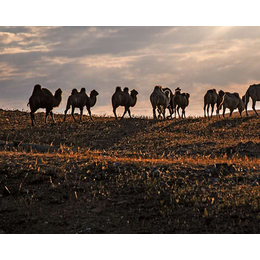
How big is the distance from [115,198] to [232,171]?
11.5ft

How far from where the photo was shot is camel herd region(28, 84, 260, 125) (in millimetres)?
26031

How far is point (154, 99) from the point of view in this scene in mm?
30234

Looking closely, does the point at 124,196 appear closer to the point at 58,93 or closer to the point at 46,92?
the point at 46,92

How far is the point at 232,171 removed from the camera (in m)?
11.5

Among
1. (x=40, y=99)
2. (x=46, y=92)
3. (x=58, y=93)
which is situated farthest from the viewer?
(x=58, y=93)

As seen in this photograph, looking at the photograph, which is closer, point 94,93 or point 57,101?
point 57,101

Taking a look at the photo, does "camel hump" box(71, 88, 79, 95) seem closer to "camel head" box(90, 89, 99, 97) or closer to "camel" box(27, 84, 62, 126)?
"camel" box(27, 84, 62, 126)

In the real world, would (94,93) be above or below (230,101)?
above

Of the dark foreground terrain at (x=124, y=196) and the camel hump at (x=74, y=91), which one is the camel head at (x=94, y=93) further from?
the dark foreground terrain at (x=124, y=196)

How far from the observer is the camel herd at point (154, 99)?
26.0m

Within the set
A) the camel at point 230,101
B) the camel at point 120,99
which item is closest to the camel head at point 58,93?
the camel at point 120,99

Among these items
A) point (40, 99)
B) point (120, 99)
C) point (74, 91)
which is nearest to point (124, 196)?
point (40, 99)

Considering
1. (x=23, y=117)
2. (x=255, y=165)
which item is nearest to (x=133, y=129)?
(x=23, y=117)

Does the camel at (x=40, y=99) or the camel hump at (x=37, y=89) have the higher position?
the camel hump at (x=37, y=89)
